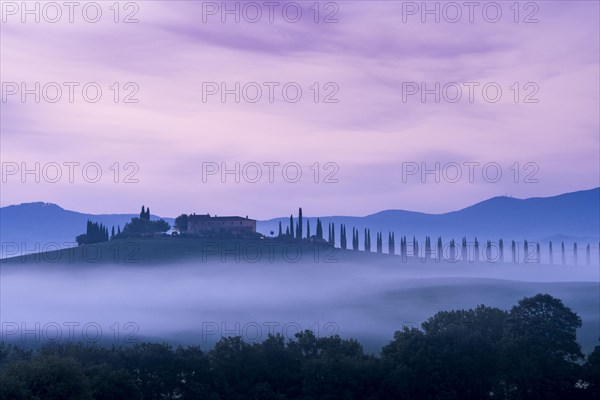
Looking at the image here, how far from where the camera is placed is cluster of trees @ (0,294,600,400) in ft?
286

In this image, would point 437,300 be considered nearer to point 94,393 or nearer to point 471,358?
point 471,358

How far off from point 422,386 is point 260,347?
58.9 ft

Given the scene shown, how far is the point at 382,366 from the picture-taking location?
9162cm

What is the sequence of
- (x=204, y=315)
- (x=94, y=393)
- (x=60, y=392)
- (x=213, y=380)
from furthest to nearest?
(x=204, y=315) → (x=213, y=380) → (x=94, y=393) → (x=60, y=392)

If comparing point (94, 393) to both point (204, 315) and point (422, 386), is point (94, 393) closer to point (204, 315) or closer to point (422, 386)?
point (422, 386)

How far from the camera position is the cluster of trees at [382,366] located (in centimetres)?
8731

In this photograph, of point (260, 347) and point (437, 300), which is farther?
point (437, 300)

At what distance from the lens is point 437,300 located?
198750mm

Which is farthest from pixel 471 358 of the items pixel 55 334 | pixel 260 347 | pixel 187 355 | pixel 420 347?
pixel 55 334

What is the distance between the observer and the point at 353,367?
89.8m

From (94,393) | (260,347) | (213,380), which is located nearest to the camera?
(94,393)

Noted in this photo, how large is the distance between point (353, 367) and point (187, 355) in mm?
17267

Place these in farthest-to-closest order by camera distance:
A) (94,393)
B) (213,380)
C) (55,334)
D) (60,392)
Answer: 1. (55,334)
2. (213,380)
3. (94,393)
4. (60,392)

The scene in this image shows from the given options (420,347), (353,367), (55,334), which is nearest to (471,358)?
(420,347)
